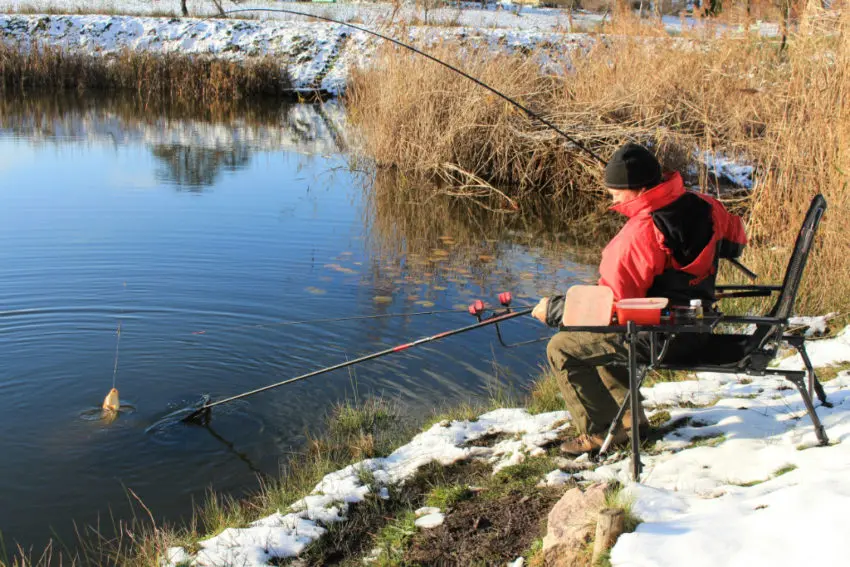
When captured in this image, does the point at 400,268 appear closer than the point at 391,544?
No

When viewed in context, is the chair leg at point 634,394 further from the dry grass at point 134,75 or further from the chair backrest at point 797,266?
the dry grass at point 134,75

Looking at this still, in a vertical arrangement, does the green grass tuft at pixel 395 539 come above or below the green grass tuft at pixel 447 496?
below

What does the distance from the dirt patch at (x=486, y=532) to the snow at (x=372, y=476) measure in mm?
108

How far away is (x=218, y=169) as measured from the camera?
1386 centimetres

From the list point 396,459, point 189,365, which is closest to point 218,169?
point 189,365

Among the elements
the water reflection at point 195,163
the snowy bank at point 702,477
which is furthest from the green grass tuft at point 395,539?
the water reflection at point 195,163

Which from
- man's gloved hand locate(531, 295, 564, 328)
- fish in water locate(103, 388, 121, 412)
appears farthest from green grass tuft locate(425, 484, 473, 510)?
fish in water locate(103, 388, 121, 412)

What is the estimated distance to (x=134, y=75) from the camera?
81.3 feet

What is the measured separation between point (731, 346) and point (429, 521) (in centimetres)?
149

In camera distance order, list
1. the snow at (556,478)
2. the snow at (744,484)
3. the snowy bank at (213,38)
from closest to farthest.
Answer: the snow at (744,484)
the snow at (556,478)
the snowy bank at (213,38)

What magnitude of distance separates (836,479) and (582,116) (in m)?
9.67

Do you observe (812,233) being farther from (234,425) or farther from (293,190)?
(293,190)

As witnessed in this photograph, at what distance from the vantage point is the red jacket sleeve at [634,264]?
11.5 feet

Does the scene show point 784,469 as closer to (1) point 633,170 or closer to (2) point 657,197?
(2) point 657,197
